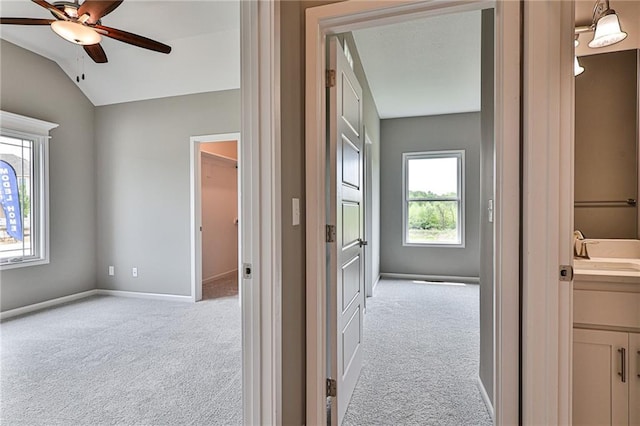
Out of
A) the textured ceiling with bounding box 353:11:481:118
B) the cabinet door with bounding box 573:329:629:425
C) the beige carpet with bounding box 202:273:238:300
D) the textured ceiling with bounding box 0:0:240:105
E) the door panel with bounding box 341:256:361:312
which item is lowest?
the beige carpet with bounding box 202:273:238:300

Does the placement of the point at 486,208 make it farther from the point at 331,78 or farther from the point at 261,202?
the point at 261,202

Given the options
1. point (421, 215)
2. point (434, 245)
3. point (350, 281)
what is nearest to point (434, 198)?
point (421, 215)

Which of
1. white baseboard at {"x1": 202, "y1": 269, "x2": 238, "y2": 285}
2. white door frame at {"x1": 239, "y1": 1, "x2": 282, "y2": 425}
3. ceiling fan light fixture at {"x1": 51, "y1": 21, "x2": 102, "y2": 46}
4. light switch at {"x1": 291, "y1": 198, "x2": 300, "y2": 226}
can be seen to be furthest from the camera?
white baseboard at {"x1": 202, "y1": 269, "x2": 238, "y2": 285}

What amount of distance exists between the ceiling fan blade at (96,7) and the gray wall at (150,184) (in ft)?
5.60

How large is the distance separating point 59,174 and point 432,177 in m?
5.43

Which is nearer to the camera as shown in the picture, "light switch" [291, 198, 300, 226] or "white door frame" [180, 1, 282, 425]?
"white door frame" [180, 1, 282, 425]

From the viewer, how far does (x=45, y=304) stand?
3855 millimetres

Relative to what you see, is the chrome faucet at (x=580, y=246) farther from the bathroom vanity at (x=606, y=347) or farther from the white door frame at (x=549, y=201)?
the white door frame at (x=549, y=201)

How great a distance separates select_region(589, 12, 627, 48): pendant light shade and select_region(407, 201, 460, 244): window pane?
12.8 feet

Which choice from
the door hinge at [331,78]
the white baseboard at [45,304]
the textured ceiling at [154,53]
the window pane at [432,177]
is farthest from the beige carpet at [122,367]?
the window pane at [432,177]

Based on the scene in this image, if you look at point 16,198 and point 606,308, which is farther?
point 16,198

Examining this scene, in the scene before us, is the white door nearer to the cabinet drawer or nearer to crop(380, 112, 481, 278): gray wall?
the cabinet drawer

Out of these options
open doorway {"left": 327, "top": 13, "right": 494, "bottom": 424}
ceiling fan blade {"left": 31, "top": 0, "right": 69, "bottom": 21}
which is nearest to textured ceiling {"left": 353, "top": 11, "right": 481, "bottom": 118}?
open doorway {"left": 327, "top": 13, "right": 494, "bottom": 424}

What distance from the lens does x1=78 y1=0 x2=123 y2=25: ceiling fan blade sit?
212 cm
